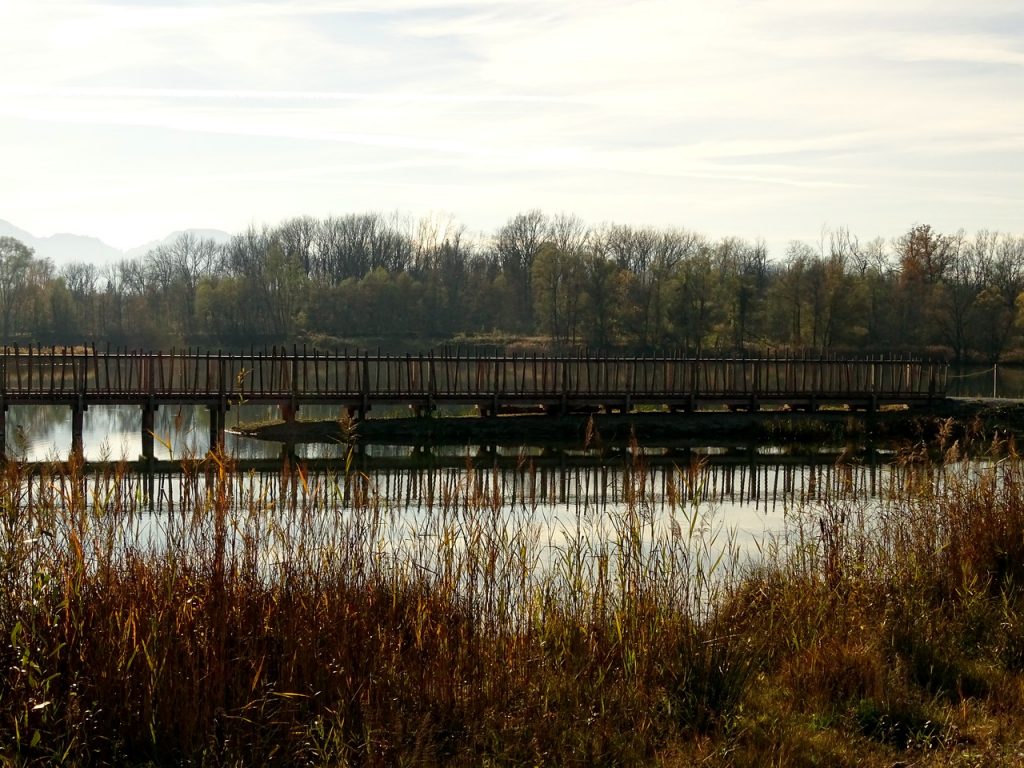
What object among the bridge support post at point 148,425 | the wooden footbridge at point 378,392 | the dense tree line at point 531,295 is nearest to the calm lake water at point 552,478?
the bridge support post at point 148,425

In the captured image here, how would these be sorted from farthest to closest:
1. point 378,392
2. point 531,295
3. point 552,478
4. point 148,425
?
1. point 531,295
2. point 378,392
3. point 148,425
4. point 552,478

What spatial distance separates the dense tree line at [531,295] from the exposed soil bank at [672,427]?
26938 mm

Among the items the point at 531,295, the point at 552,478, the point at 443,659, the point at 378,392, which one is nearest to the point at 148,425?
the point at 378,392

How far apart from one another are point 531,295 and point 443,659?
68.3 meters

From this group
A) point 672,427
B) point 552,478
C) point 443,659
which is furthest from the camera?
point 672,427

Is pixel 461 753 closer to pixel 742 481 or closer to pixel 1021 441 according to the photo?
pixel 742 481

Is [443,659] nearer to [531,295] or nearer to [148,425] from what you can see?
[148,425]

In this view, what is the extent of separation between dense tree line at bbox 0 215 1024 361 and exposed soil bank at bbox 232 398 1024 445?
26938 millimetres

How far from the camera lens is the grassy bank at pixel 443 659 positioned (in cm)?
552

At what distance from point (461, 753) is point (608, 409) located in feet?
73.3

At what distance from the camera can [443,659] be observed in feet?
20.5

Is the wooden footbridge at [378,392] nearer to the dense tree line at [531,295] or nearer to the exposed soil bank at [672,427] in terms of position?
the exposed soil bank at [672,427]

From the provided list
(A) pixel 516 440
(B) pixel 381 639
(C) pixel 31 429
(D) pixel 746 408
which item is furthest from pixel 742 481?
(C) pixel 31 429

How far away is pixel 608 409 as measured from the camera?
27.8m
